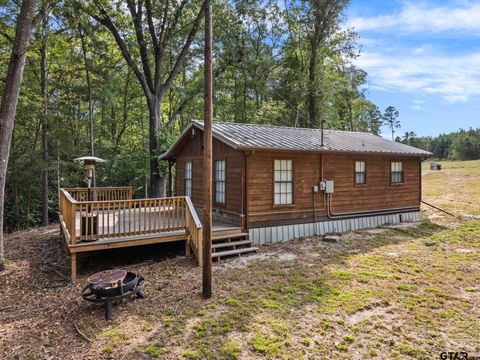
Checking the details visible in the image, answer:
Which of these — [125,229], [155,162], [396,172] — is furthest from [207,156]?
[155,162]

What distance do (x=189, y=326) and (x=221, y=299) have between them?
3.26 feet

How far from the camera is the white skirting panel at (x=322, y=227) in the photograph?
30.4ft

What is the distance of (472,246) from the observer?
9.05 m

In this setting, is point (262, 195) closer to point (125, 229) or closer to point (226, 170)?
point (226, 170)

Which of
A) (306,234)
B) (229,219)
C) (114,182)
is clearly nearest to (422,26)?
(306,234)

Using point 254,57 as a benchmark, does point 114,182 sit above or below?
below

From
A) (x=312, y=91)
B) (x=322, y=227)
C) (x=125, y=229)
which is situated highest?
(x=312, y=91)

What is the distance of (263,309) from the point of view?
5211 mm

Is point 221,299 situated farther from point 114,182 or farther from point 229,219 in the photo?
point 114,182

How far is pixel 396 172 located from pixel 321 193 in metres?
4.31

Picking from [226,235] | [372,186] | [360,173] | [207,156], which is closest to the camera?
[207,156]

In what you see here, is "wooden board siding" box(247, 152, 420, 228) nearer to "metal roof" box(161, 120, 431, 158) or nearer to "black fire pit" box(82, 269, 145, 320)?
"metal roof" box(161, 120, 431, 158)

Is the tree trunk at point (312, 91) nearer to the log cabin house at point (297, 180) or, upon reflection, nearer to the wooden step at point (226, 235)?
the log cabin house at point (297, 180)

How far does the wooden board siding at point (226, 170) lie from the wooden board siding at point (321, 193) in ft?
1.39
